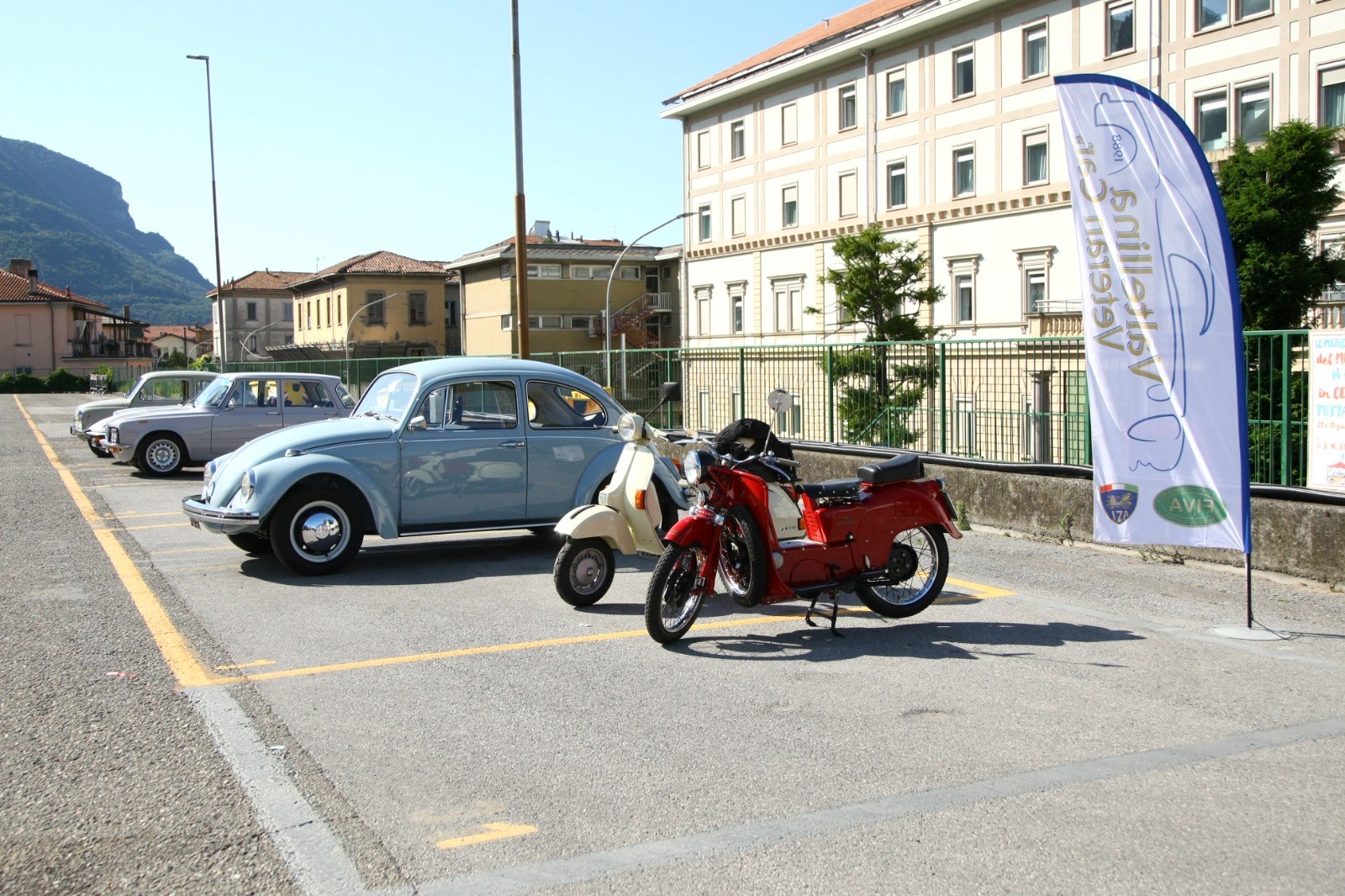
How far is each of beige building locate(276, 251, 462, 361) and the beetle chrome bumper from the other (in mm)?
67232

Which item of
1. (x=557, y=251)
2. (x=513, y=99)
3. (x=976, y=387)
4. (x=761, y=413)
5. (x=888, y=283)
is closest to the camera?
(x=976, y=387)

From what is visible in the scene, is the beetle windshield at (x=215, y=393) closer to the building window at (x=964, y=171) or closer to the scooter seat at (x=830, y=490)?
the scooter seat at (x=830, y=490)

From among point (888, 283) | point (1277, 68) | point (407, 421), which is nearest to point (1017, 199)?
point (888, 283)

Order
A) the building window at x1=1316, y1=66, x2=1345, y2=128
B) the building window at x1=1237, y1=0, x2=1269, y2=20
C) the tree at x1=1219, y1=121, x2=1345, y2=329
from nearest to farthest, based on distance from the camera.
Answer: the tree at x1=1219, y1=121, x2=1345, y2=329
the building window at x1=1316, y1=66, x2=1345, y2=128
the building window at x1=1237, y1=0, x2=1269, y2=20

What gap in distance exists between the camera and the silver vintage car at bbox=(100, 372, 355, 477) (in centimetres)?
1845

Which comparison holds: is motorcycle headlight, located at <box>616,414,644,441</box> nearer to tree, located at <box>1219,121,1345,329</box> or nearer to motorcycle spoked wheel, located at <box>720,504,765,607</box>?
motorcycle spoked wheel, located at <box>720,504,765,607</box>

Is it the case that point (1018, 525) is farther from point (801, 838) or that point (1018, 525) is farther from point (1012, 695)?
point (801, 838)

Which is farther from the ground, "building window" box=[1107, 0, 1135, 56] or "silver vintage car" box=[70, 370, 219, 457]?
"building window" box=[1107, 0, 1135, 56]

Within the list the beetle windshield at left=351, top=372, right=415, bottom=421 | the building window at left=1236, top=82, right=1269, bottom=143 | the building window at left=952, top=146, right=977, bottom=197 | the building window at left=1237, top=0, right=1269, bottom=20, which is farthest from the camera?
the building window at left=952, top=146, right=977, bottom=197

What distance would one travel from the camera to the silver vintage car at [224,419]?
60.5 feet

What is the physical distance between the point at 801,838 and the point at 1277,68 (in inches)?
1362

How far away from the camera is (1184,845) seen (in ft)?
13.5

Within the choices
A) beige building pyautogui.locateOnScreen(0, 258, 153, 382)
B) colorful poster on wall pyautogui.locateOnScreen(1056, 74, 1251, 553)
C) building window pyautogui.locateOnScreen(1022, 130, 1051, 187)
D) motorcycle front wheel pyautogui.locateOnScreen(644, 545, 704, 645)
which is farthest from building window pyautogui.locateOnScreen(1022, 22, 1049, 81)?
beige building pyautogui.locateOnScreen(0, 258, 153, 382)

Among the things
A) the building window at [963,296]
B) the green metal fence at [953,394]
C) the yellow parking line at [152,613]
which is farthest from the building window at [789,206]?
the yellow parking line at [152,613]
